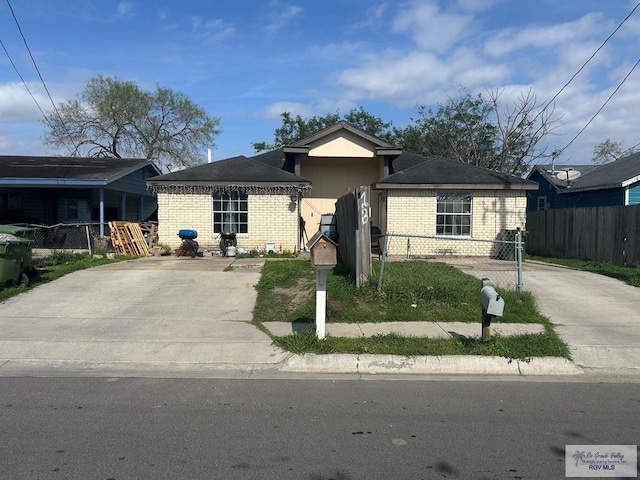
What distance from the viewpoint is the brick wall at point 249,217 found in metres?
17.4

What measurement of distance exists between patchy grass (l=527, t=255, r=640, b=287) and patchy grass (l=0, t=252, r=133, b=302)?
13.3 meters

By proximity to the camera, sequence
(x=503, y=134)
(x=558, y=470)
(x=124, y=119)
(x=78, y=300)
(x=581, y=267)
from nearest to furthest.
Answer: (x=558, y=470), (x=78, y=300), (x=581, y=267), (x=503, y=134), (x=124, y=119)

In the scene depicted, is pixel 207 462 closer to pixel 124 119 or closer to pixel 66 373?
pixel 66 373

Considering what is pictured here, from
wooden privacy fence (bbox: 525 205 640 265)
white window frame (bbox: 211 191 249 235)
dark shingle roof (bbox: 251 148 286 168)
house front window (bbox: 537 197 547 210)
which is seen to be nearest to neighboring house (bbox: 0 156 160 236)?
white window frame (bbox: 211 191 249 235)

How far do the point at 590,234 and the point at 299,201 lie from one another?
9.69 meters

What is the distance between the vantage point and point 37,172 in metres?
19.5

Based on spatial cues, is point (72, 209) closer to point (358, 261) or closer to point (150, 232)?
point (150, 232)

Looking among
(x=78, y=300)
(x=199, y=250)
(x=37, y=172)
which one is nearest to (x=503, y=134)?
(x=199, y=250)

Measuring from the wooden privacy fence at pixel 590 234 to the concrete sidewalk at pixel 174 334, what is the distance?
196 inches

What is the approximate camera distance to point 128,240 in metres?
17.2

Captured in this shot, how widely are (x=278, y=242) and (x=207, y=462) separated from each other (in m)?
13.8

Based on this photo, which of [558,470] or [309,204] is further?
[309,204]

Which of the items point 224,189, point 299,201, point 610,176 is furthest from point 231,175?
point 610,176

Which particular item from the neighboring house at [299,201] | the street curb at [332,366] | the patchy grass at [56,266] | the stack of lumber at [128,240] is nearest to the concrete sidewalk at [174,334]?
the street curb at [332,366]
